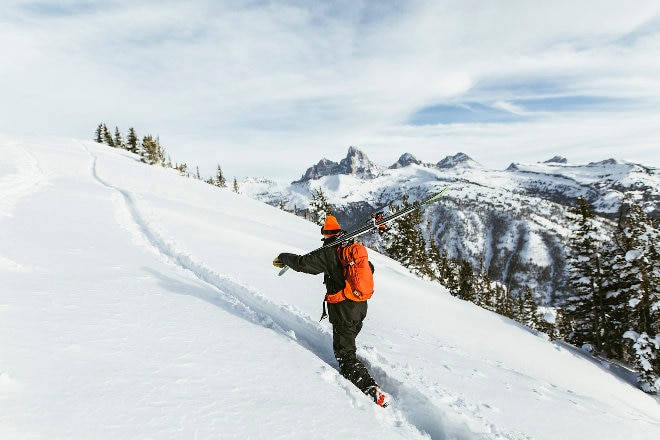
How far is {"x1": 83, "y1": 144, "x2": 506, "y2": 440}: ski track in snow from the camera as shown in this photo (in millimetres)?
4855

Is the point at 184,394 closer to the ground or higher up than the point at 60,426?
closer to the ground

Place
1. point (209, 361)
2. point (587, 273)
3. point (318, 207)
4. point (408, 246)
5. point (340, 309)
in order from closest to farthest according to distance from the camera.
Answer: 1. point (209, 361)
2. point (340, 309)
3. point (587, 273)
4. point (408, 246)
5. point (318, 207)

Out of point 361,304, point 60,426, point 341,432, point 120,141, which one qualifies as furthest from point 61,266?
point 120,141

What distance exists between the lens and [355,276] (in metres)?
5.59

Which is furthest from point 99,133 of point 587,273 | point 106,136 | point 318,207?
point 587,273

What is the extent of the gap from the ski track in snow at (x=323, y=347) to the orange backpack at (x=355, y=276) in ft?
3.66

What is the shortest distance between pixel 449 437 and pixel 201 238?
1263cm

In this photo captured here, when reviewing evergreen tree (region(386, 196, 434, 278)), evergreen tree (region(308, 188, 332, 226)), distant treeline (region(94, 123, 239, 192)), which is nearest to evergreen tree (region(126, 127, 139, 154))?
Answer: distant treeline (region(94, 123, 239, 192))

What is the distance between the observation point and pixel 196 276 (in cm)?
965

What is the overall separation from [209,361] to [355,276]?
2344 millimetres

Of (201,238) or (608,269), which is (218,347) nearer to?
(201,238)

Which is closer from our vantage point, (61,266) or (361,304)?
(361,304)

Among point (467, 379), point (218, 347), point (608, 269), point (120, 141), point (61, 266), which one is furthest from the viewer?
point (120, 141)

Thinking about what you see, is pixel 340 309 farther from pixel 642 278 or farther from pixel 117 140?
pixel 117 140
